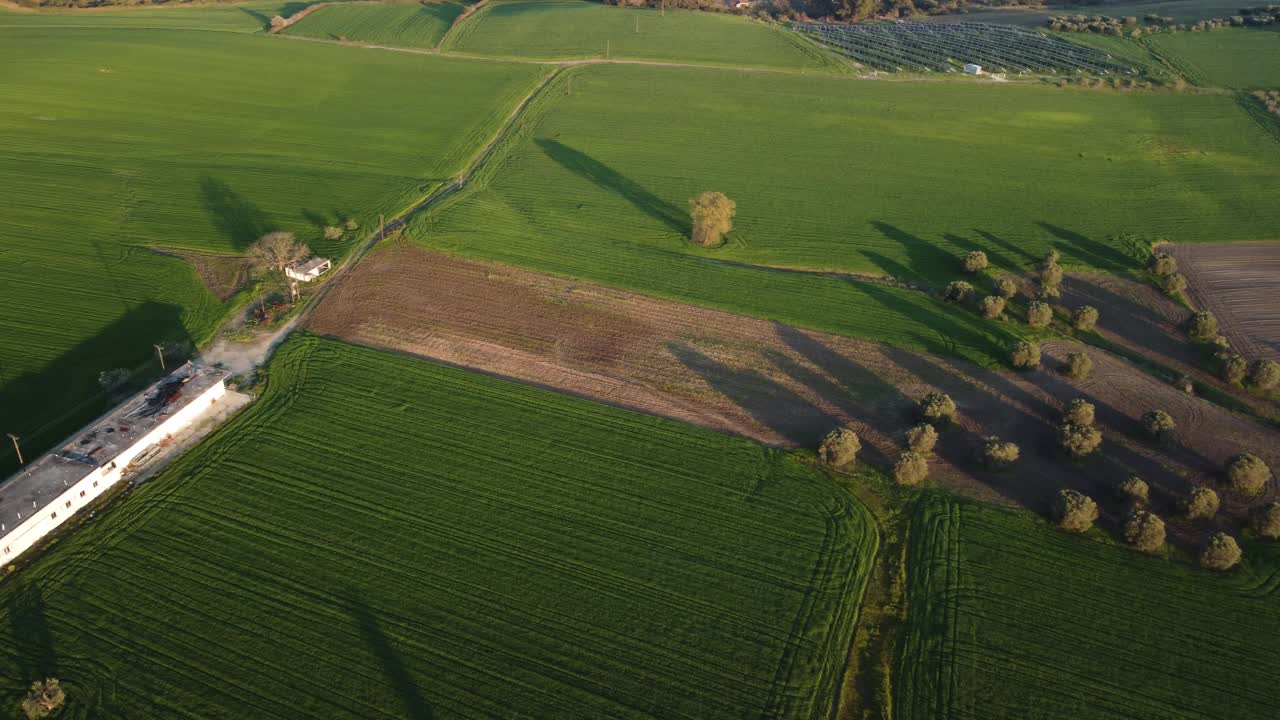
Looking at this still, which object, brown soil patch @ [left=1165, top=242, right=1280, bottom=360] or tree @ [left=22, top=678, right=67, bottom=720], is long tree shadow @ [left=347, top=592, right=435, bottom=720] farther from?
brown soil patch @ [left=1165, top=242, right=1280, bottom=360]

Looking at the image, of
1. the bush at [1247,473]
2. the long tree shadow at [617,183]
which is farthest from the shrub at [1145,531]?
the long tree shadow at [617,183]

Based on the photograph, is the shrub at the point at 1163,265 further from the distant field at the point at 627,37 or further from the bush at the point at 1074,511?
the distant field at the point at 627,37

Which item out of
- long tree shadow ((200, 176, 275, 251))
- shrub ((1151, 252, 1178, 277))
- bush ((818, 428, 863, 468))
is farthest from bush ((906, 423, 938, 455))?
long tree shadow ((200, 176, 275, 251))

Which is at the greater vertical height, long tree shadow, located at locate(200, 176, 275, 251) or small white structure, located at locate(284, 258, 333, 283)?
long tree shadow, located at locate(200, 176, 275, 251)

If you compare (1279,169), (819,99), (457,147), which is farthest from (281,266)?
(1279,169)

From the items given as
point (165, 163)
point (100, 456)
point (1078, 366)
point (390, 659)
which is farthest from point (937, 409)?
point (165, 163)

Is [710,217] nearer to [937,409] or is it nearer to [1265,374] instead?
[937,409]
